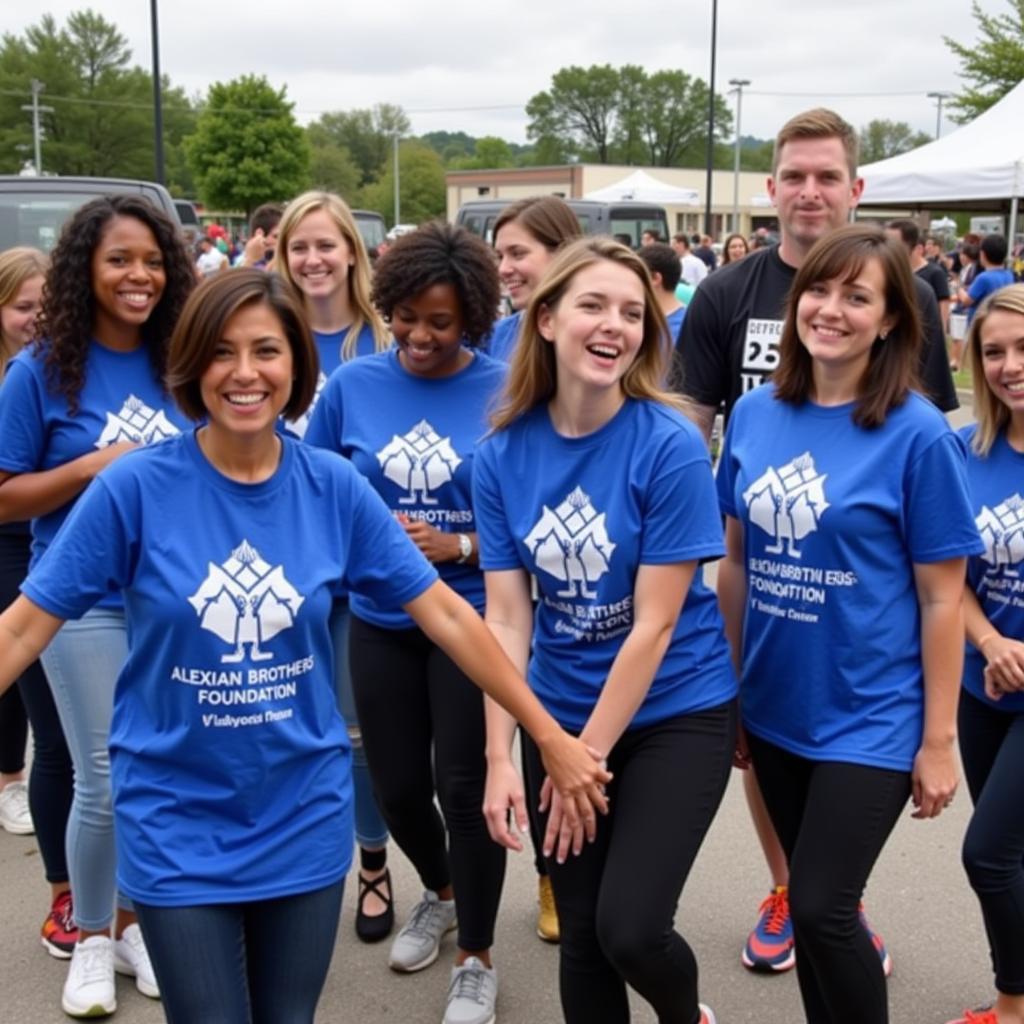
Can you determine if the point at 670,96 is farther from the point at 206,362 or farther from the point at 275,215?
the point at 206,362

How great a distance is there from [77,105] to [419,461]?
68975mm

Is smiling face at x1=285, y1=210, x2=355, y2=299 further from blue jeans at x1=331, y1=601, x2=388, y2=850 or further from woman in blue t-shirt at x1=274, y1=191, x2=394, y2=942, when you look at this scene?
blue jeans at x1=331, y1=601, x2=388, y2=850

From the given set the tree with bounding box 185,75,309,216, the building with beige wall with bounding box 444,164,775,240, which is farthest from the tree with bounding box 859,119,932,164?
the tree with bounding box 185,75,309,216

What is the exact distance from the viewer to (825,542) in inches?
101

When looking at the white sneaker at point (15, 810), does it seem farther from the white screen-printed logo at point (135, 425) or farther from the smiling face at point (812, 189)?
the smiling face at point (812, 189)

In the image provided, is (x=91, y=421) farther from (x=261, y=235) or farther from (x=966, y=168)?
(x=966, y=168)

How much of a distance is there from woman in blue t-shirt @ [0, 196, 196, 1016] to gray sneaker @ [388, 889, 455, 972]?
69 cm

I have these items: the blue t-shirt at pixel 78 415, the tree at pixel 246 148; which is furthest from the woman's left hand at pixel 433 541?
the tree at pixel 246 148

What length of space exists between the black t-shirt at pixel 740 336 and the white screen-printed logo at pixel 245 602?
1689mm

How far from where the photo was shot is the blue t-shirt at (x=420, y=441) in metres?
3.21

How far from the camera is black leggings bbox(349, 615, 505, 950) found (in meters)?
3.15

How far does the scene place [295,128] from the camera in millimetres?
54188

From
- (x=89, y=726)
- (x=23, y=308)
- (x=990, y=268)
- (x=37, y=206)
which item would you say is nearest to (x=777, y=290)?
(x=89, y=726)

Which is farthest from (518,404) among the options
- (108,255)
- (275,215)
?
(275,215)
